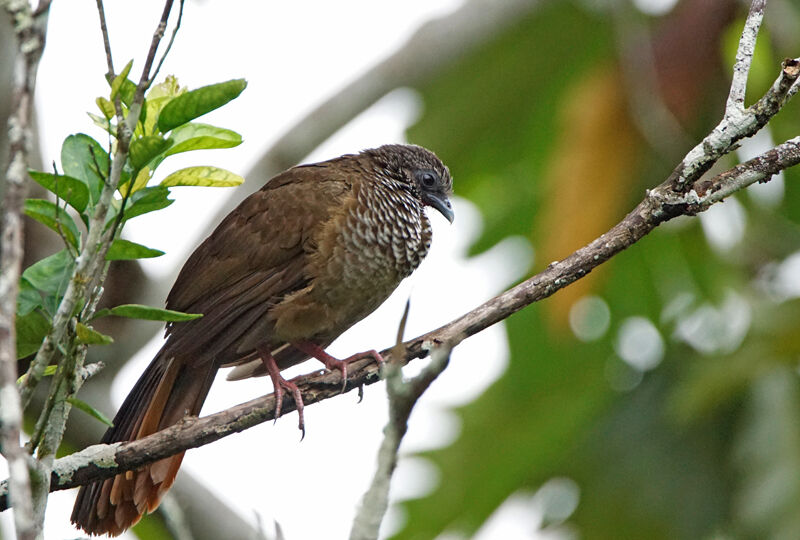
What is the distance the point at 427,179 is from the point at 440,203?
145 mm

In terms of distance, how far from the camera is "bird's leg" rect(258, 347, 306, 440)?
132 inches

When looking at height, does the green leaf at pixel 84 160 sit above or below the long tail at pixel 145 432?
above

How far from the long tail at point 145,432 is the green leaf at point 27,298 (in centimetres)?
127

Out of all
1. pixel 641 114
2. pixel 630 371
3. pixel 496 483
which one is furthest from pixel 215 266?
pixel 630 371

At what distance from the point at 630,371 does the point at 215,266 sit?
3329 millimetres

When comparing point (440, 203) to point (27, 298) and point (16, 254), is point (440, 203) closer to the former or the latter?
point (27, 298)

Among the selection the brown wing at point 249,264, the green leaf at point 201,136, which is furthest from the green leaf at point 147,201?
the brown wing at point 249,264

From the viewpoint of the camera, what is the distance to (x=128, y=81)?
2447 mm

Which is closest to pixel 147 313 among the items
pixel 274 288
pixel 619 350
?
pixel 274 288

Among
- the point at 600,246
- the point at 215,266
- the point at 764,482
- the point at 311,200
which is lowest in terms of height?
the point at 764,482

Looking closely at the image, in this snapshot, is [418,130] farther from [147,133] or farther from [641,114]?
[147,133]

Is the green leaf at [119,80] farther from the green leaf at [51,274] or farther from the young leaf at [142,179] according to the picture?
the green leaf at [51,274]

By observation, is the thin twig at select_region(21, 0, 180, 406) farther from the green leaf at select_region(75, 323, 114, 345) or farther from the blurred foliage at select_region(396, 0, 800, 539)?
the blurred foliage at select_region(396, 0, 800, 539)

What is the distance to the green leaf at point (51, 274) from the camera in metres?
2.38
